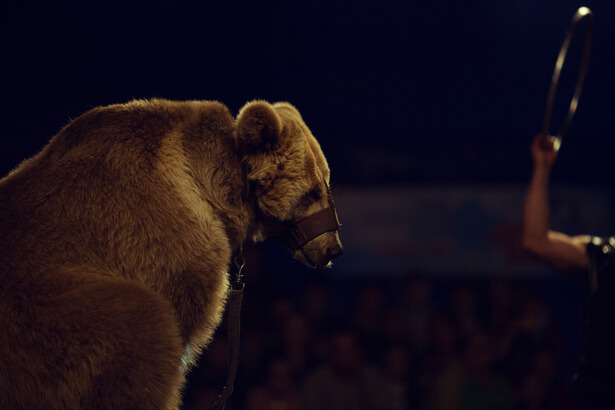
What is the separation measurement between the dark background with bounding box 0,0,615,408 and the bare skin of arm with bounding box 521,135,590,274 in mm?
1416

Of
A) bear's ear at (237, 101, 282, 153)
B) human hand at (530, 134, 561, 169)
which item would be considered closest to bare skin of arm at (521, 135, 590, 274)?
human hand at (530, 134, 561, 169)

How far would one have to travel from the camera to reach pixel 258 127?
94 cm

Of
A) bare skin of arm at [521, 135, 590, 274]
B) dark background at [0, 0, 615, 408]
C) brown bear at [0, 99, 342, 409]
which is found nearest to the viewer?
brown bear at [0, 99, 342, 409]

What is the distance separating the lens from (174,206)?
870mm

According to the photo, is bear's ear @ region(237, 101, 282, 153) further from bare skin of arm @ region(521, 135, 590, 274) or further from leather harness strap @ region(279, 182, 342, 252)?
bare skin of arm @ region(521, 135, 590, 274)

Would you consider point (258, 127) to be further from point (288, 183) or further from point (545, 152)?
point (545, 152)

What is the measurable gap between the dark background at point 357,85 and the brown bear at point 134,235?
1834 mm

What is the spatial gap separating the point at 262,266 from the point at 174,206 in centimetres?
306

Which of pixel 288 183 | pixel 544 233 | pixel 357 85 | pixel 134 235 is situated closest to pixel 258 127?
pixel 288 183

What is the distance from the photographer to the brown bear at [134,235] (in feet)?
2.53

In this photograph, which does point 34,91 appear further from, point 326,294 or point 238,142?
point 238,142

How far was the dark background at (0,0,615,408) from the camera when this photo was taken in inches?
112

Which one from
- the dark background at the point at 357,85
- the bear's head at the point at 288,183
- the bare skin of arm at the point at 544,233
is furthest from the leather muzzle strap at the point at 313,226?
the dark background at the point at 357,85

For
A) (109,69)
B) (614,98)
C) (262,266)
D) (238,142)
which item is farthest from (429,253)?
(238,142)
